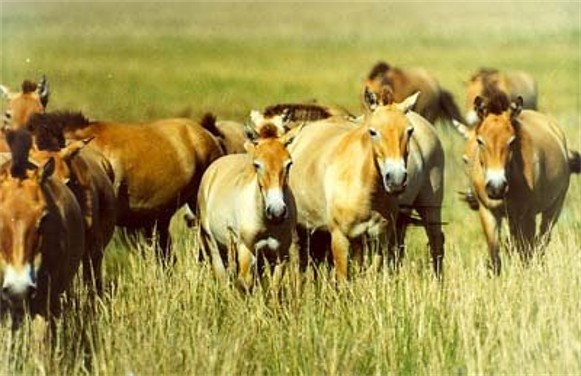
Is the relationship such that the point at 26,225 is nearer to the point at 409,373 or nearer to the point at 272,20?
the point at 409,373

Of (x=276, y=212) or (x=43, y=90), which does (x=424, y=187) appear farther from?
(x=43, y=90)

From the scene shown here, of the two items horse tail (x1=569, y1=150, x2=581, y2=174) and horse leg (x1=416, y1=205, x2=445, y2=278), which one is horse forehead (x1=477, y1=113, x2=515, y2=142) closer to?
horse leg (x1=416, y1=205, x2=445, y2=278)

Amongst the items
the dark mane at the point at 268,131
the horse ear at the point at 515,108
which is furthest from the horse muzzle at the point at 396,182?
the horse ear at the point at 515,108

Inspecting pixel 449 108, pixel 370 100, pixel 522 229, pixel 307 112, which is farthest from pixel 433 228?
pixel 449 108

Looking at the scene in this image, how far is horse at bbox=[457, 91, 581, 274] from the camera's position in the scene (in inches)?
425

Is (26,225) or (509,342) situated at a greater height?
(26,225)

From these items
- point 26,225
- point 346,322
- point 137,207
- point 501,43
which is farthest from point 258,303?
point 501,43

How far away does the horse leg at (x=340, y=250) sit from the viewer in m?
10.2

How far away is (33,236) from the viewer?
24.7 ft

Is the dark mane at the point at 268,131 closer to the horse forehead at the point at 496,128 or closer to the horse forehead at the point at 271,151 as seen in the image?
the horse forehead at the point at 271,151

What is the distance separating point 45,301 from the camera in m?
7.91

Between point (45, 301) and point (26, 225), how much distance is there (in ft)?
2.05

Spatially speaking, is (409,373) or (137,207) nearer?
(409,373)

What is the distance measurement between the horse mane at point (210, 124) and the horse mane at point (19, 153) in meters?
5.26
